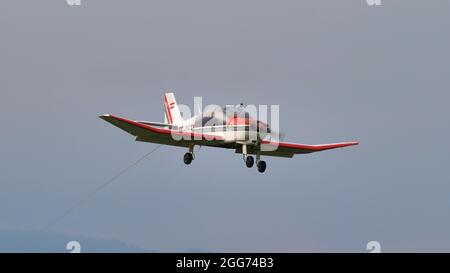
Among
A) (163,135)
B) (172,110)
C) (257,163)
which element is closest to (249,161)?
(257,163)

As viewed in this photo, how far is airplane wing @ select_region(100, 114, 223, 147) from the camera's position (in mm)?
55938

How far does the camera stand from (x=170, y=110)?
63719 mm

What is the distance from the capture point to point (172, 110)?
63.6 m

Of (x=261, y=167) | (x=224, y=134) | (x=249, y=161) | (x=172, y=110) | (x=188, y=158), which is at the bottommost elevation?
(x=261, y=167)

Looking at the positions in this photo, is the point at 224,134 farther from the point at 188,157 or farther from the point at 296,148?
the point at 296,148

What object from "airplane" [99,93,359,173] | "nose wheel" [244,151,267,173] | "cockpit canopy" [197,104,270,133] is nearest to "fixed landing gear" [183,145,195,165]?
"airplane" [99,93,359,173]

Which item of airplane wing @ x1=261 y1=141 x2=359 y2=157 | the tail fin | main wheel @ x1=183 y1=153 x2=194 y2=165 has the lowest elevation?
main wheel @ x1=183 y1=153 x2=194 y2=165

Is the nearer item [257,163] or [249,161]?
[249,161]

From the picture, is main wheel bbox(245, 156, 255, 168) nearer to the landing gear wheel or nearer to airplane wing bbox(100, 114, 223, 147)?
the landing gear wheel

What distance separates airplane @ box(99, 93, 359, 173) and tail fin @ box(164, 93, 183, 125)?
2.86 m

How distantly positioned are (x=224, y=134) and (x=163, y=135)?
329 cm
